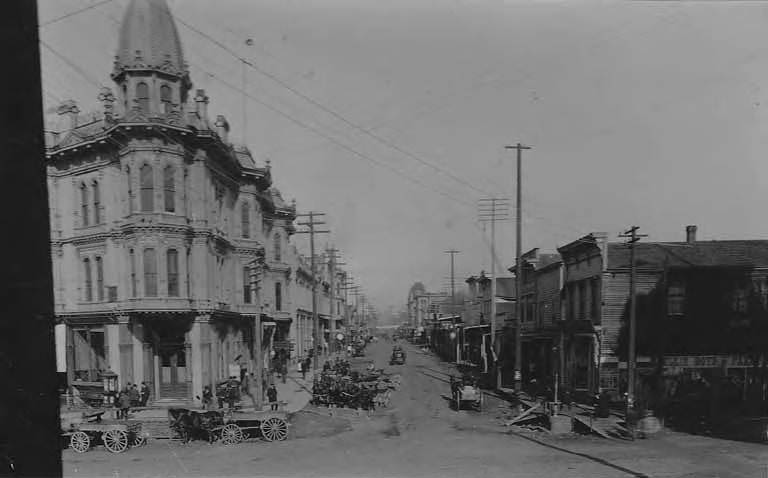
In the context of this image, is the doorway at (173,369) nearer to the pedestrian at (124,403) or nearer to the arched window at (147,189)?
the pedestrian at (124,403)

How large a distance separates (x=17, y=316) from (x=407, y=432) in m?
13.9

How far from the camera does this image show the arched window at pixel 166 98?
1869cm

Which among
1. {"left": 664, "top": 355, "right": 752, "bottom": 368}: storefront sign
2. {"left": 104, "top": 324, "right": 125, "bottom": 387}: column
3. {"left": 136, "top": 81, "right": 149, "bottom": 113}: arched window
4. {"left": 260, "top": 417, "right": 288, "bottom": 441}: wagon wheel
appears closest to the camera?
{"left": 260, "top": 417, "right": 288, "bottom": 441}: wagon wheel

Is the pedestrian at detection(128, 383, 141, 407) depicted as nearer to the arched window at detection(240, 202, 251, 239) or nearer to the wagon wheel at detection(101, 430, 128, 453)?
the wagon wheel at detection(101, 430, 128, 453)

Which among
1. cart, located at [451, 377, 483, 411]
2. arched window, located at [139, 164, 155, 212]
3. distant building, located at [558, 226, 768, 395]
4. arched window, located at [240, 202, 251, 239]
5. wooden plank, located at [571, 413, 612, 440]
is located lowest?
cart, located at [451, 377, 483, 411]

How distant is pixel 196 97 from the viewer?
66.3ft

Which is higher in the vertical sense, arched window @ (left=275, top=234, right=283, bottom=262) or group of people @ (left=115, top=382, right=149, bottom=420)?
arched window @ (left=275, top=234, right=283, bottom=262)

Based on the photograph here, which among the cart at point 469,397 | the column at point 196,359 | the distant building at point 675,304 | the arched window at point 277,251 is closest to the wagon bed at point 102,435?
the column at point 196,359

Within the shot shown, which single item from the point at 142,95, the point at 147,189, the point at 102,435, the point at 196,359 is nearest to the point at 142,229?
the point at 147,189

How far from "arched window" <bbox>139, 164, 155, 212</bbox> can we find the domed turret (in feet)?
8.16

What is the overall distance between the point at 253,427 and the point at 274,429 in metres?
0.66

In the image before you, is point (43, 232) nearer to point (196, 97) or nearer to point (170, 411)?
point (170, 411)

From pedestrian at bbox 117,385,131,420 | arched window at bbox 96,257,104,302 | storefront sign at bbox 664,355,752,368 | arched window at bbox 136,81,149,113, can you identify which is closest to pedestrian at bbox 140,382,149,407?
pedestrian at bbox 117,385,131,420

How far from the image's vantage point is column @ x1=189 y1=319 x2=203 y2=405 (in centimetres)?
1986
